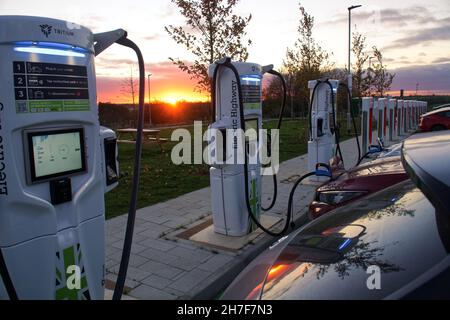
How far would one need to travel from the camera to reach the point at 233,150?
494 centimetres

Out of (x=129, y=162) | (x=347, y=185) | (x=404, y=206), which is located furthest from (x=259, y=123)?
(x=129, y=162)

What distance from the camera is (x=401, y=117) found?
2131 centimetres

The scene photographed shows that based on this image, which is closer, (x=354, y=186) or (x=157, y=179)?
(x=354, y=186)

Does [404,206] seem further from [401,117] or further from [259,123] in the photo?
[401,117]

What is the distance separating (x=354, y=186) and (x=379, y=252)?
111 inches

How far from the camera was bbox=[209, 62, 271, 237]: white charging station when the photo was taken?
483 centimetres

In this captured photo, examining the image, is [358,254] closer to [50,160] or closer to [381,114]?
[50,160]

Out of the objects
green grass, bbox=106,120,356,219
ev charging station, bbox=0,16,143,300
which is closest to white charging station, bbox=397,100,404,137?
green grass, bbox=106,120,356,219

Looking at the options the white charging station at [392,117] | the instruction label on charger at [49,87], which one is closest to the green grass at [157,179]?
the instruction label on charger at [49,87]

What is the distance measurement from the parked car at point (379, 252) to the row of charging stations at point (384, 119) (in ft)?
29.4

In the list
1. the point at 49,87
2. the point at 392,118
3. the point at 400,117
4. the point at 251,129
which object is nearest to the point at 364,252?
the point at 49,87

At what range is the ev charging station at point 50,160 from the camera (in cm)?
226

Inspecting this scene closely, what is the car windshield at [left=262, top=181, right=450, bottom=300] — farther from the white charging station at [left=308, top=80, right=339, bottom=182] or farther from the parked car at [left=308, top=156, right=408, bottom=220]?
the white charging station at [left=308, top=80, right=339, bottom=182]
